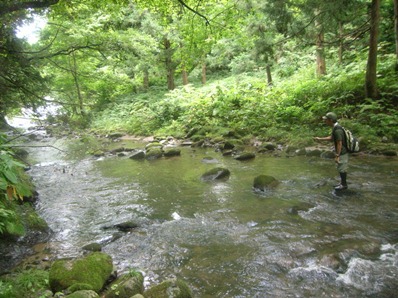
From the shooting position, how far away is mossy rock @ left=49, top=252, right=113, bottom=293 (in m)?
4.15

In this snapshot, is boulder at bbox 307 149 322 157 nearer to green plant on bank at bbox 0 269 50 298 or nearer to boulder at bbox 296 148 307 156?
boulder at bbox 296 148 307 156

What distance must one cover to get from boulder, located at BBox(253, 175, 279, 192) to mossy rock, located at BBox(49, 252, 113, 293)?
4.86 m

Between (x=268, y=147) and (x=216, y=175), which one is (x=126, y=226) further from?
(x=268, y=147)

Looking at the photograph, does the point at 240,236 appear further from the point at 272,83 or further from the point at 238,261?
the point at 272,83

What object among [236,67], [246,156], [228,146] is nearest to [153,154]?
[228,146]

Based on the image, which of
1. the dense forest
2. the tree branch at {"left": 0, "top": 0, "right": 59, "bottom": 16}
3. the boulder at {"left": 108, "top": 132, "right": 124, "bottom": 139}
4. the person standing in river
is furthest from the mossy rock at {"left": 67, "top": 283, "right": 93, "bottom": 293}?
the boulder at {"left": 108, "top": 132, "right": 124, "bottom": 139}

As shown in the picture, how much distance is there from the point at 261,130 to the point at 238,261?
10.8m

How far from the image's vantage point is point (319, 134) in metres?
12.6

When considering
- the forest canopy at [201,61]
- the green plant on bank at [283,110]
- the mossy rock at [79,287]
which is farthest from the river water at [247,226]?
the forest canopy at [201,61]

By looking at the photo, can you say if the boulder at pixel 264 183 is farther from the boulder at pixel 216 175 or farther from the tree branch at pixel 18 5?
the tree branch at pixel 18 5

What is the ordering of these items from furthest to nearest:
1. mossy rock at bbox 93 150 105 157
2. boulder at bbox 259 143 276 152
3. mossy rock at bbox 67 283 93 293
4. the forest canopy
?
mossy rock at bbox 93 150 105 157 → boulder at bbox 259 143 276 152 → the forest canopy → mossy rock at bbox 67 283 93 293

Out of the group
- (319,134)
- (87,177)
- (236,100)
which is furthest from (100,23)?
(319,134)

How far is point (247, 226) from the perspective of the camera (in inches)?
244

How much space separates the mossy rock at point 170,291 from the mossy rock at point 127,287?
0.56 ft
